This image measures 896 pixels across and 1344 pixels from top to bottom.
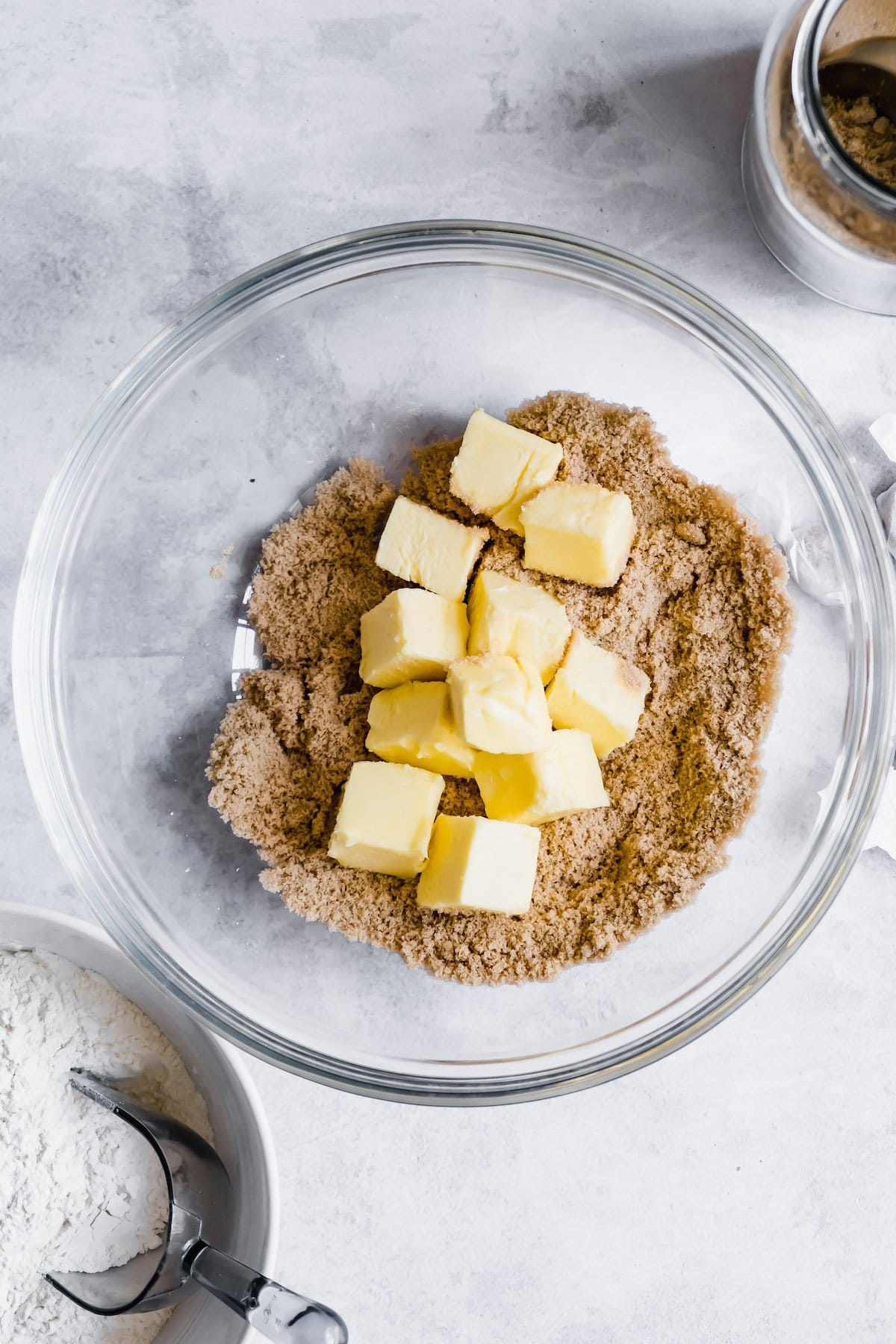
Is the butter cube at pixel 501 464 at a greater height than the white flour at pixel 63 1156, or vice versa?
the butter cube at pixel 501 464

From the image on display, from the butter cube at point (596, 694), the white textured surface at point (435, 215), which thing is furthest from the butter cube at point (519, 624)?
the white textured surface at point (435, 215)

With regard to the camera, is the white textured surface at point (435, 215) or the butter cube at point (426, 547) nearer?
the butter cube at point (426, 547)

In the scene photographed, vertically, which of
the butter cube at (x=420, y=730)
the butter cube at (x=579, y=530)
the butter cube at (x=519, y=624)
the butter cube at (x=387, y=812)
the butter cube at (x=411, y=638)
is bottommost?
the butter cube at (x=387, y=812)

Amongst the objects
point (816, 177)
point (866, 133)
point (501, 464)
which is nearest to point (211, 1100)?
point (501, 464)

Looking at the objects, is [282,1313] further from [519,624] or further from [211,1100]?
[519,624]

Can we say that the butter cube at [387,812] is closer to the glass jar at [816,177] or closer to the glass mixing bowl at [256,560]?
the glass mixing bowl at [256,560]

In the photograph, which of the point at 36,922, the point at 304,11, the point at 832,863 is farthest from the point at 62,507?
the point at 832,863
